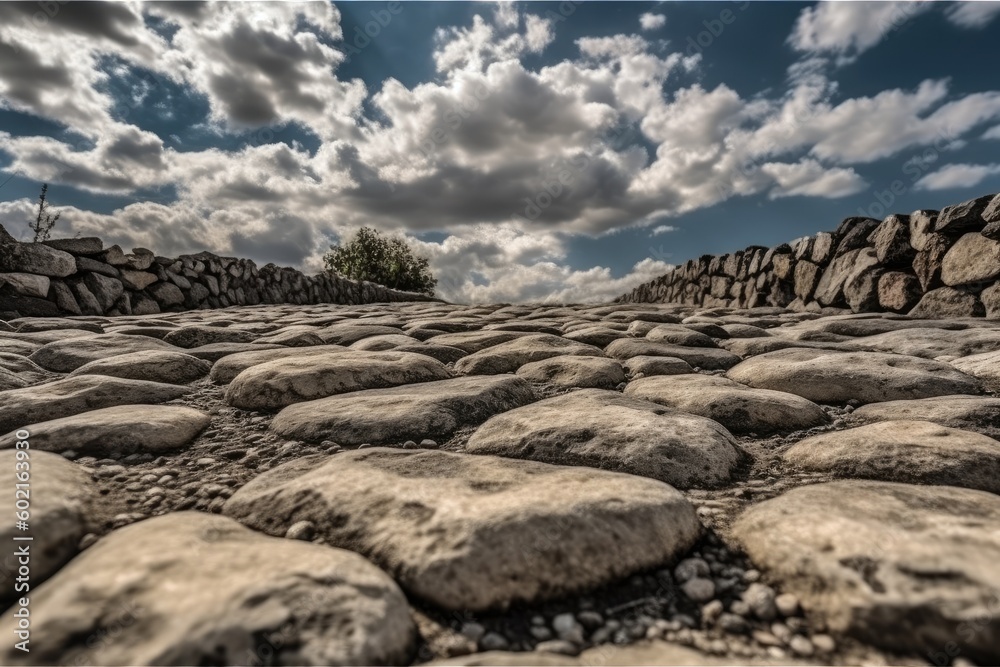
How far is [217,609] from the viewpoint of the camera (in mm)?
775

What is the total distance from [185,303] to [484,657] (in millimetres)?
9515

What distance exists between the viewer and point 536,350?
10.5ft

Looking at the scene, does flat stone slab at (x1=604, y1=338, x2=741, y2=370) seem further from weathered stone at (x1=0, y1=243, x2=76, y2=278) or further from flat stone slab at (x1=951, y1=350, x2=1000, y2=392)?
weathered stone at (x1=0, y1=243, x2=76, y2=278)

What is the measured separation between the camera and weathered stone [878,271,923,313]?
16.1 feet

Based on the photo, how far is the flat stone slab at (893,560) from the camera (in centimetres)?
80

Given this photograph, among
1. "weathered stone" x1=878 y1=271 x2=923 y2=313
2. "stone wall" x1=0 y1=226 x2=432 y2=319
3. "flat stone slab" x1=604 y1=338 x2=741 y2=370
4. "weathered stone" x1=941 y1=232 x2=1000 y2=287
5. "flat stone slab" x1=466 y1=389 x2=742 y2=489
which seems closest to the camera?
"flat stone slab" x1=466 y1=389 x2=742 y2=489

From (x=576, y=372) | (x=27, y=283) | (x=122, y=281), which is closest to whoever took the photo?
(x=576, y=372)

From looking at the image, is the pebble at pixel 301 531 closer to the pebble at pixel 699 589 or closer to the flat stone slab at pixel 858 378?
the pebble at pixel 699 589

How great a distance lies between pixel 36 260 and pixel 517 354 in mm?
6715

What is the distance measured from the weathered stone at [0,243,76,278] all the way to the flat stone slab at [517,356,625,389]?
6778 mm

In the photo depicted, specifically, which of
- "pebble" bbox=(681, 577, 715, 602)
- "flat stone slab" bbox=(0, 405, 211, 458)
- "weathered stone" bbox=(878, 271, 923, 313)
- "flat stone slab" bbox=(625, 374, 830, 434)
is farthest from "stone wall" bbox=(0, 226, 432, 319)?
"weathered stone" bbox=(878, 271, 923, 313)

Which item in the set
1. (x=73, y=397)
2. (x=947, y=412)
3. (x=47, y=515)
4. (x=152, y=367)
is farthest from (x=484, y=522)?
(x=152, y=367)

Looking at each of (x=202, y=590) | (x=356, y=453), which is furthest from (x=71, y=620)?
(x=356, y=453)

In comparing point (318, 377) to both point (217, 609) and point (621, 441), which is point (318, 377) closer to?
point (621, 441)
